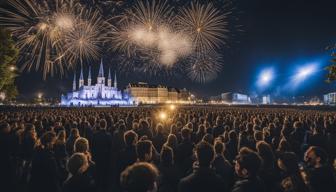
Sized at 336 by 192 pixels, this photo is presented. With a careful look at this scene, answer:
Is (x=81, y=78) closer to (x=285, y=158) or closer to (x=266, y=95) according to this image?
(x=266, y=95)

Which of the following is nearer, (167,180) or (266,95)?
(167,180)

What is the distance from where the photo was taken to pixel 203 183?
129 inches

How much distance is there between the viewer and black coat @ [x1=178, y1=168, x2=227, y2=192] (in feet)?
10.7

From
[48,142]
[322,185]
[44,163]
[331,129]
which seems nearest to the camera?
[322,185]

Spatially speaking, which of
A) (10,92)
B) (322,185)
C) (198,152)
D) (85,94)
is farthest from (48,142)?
(85,94)

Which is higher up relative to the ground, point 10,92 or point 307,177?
point 10,92

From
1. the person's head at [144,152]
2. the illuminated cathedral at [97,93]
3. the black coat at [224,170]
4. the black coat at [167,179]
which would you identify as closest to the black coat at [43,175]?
the person's head at [144,152]

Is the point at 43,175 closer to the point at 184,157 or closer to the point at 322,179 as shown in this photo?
the point at 184,157

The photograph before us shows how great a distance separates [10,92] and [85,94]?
100.0 m

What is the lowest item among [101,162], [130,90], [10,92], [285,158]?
[101,162]

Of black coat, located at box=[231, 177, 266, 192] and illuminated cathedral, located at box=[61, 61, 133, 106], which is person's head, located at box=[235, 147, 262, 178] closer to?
black coat, located at box=[231, 177, 266, 192]

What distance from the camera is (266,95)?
481ft

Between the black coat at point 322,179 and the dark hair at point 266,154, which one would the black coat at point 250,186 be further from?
the dark hair at point 266,154

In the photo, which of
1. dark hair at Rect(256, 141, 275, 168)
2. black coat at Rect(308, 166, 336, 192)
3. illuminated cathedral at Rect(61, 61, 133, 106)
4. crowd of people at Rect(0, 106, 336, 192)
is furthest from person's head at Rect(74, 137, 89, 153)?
illuminated cathedral at Rect(61, 61, 133, 106)
